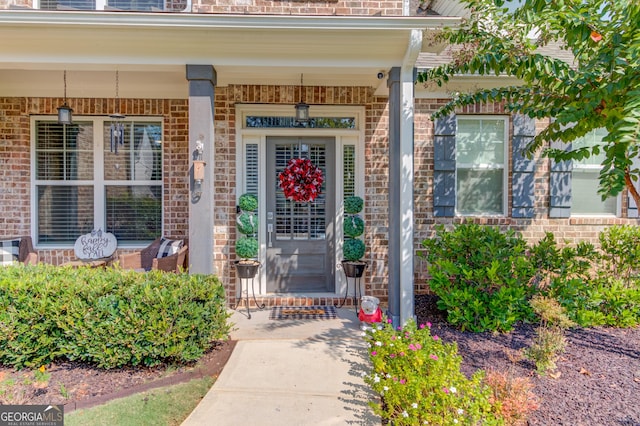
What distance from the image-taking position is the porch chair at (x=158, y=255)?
16.0 ft

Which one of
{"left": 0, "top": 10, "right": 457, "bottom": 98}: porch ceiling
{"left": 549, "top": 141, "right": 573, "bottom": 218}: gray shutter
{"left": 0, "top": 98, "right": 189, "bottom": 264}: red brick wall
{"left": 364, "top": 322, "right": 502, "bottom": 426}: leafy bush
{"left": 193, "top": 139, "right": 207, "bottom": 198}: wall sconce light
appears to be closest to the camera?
{"left": 364, "top": 322, "right": 502, "bottom": 426}: leafy bush

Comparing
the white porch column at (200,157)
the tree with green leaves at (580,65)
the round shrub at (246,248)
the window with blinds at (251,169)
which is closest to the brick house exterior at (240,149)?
the window with blinds at (251,169)

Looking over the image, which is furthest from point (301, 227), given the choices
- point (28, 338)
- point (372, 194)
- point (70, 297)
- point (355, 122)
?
point (28, 338)

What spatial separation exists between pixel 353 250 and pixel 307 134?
1708 mm

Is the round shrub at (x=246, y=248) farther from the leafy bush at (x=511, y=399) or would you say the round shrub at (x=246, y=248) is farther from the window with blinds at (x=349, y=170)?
the leafy bush at (x=511, y=399)

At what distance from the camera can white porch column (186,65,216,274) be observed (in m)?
3.88

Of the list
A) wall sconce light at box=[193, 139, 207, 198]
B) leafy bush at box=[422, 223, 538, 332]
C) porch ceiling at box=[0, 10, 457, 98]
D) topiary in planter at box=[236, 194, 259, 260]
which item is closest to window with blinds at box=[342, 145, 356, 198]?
porch ceiling at box=[0, 10, 457, 98]

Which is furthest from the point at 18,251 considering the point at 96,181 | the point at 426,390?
the point at 426,390

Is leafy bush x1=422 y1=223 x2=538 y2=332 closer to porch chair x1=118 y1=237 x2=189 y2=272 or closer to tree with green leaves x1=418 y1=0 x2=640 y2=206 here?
tree with green leaves x1=418 y1=0 x2=640 y2=206

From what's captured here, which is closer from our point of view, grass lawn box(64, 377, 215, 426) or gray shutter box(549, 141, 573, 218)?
grass lawn box(64, 377, 215, 426)

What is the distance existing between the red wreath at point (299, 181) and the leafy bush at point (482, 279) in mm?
1694

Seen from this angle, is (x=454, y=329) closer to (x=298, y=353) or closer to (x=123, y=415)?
(x=298, y=353)

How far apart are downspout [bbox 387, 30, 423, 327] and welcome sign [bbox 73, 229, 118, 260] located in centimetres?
378

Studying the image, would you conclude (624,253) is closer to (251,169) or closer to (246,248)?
(246,248)
